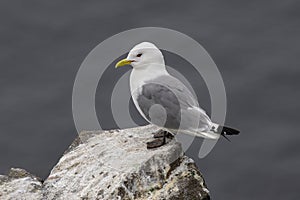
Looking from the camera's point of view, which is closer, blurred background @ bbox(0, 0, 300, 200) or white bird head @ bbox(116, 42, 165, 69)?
white bird head @ bbox(116, 42, 165, 69)

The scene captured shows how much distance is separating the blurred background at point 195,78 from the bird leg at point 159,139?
15.7ft

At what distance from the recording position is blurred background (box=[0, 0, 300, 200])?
16.9m

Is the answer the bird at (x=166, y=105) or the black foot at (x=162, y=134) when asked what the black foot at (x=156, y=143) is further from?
the black foot at (x=162, y=134)

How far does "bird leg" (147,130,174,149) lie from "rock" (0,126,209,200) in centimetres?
9

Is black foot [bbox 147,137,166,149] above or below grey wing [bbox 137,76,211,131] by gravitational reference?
below

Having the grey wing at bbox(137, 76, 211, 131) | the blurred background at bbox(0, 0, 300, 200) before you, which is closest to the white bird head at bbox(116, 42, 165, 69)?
the grey wing at bbox(137, 76, 211, 131)

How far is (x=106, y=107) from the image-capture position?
59.0ft

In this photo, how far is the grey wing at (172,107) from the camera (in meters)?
11.1

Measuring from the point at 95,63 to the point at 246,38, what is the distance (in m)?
4.26

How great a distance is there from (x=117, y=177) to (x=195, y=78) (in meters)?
8.30

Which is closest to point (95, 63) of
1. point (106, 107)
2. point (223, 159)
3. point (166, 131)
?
point (106, 107)

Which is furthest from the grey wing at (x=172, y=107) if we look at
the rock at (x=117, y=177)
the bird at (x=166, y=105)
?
the rock at (x=117, y=177)

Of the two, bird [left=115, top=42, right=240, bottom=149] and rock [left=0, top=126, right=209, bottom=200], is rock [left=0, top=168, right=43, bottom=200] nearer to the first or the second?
rock [left=0, top=126, right=209, bottom=200]

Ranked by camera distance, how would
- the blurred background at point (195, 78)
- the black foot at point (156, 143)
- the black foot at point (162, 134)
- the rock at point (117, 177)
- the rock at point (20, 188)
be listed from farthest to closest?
the blurred background at point (195, 78), the black foot at point (162, 134), the black foot at point (156, 143), the rock at point (20, 188), the rock at point (117, 177)
